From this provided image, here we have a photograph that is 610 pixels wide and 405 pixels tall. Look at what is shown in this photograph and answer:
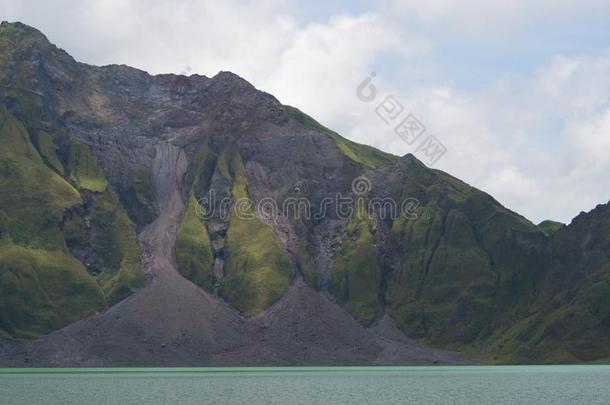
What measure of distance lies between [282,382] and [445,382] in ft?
88.0

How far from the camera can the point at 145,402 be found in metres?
97.2

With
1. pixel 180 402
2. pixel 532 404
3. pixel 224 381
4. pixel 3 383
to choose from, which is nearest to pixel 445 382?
pixel 224 381

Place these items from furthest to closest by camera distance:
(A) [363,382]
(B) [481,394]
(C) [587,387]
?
(A) [363,382] → (C) [587,387] → (B) [481,394]

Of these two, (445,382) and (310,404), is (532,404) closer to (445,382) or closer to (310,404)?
(310,404)

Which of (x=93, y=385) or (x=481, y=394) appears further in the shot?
(x=93, y=385)

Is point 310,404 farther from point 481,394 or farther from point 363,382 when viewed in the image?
point 363,382

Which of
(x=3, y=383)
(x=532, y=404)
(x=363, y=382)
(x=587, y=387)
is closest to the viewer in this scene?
(x=532, y=404)

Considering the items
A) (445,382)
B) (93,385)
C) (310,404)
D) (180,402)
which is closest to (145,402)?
(180,402)

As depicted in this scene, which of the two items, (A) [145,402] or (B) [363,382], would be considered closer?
(A) [145,402]

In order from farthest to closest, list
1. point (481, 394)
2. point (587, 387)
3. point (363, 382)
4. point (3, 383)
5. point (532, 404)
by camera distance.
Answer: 1. point (363, 382)
2. point (3, 383)
3. point (587, 387)
4. point (481, 394)
5. point (532, 404)

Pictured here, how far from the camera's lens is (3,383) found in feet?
447

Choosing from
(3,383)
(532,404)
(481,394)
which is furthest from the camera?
(3,383)

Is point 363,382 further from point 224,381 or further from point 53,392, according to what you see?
point 53,392

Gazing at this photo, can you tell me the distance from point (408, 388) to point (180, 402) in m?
40.9
